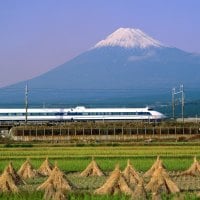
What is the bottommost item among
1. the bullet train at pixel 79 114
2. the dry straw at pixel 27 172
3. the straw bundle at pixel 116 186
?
the dry straw at pixel 27 172

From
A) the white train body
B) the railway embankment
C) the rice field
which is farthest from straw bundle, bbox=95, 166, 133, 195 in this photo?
the white train body

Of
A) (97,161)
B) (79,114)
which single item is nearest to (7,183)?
(97,161)

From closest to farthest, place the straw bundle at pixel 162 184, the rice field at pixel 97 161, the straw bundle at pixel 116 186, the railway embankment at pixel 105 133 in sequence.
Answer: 1. the rice field at pixel 97 161
2. the straw bundle at pixel 116 186
3. the straw bundle at pixel 162 184
4. the railway embankment at pixel 105 133

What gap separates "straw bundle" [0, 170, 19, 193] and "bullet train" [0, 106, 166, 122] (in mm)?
63091

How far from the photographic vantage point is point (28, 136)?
53906 mm

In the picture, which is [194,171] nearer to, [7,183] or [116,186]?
[116,186]

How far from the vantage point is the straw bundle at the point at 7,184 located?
18053mm

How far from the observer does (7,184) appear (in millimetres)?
18344

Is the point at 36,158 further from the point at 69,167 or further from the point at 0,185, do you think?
the point at 0,185

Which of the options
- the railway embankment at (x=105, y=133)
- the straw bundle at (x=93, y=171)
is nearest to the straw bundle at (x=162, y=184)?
the straw bundle at (x=93, y=171)

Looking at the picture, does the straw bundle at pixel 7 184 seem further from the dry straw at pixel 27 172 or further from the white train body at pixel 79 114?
the white train body at pixel 79 114

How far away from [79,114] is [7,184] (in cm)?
6653

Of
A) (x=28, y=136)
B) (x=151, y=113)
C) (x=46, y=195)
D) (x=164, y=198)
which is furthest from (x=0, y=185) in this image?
(x=151, y=113)

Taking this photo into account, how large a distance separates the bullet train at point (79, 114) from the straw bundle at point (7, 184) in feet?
207
